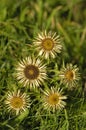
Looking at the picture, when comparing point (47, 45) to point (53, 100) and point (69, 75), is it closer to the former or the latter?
point (69, 75)

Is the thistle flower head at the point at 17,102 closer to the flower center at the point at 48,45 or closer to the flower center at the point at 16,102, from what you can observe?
the flower center at the point at 16,102

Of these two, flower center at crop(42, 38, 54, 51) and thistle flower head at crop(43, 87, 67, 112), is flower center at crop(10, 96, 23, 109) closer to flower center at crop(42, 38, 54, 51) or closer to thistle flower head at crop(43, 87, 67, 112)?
thistle flower head at crop(43, 87, 67, 112)

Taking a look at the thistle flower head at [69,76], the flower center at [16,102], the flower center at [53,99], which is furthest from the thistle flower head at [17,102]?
the thistle flower head at [69,76]

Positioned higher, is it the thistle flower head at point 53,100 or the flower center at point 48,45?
the flower center at point 48,45

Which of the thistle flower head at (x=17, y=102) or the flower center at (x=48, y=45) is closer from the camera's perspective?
the thistle flower head at (x=17, y=102)

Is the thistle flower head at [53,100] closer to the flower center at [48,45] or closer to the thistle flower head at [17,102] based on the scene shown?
the thistle flower head at [17,102]

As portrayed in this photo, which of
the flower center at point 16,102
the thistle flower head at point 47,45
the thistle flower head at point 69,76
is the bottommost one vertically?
the flower center at point 16,102
